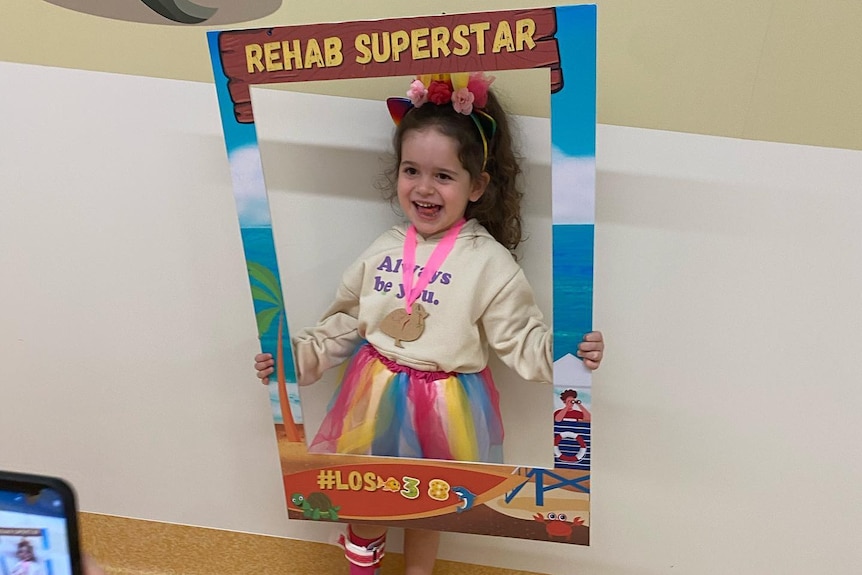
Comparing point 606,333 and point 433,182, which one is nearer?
point 433,182

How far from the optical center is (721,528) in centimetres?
103

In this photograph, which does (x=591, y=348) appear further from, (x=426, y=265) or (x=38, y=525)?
(x=38, y=525)

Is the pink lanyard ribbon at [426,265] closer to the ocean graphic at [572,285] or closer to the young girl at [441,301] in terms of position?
the young girl at [441,301]

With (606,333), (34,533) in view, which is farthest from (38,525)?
(606,333)

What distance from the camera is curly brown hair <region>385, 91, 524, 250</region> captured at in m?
0.82

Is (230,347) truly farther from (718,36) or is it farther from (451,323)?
(718,36)

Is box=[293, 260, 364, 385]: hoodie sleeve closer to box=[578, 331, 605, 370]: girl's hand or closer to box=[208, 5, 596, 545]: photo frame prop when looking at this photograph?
box=[208, 5, 596, 545]: photo frame prop

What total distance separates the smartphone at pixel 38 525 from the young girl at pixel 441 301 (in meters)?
0.41

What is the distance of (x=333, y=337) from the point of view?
36.6 inches

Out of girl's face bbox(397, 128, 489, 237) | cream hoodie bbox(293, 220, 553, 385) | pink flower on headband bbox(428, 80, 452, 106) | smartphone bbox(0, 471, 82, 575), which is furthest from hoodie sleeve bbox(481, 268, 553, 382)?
smartphone bbox(0, 471, 82, 575)

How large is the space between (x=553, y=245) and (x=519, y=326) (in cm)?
13

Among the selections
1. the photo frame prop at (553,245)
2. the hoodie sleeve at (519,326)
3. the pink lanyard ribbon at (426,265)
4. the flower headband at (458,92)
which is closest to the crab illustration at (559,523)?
the photo frame prop at (553,245)

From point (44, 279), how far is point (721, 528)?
1004 mm

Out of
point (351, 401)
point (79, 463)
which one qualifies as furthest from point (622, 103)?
point (79, 463)
